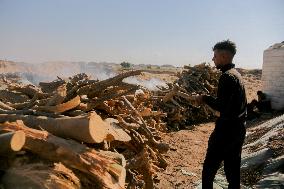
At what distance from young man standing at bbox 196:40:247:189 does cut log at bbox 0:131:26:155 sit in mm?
2360

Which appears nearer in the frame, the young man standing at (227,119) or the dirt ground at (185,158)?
the young man standing at (227,119)

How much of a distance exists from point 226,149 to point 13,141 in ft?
8.44

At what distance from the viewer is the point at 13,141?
3.00 m

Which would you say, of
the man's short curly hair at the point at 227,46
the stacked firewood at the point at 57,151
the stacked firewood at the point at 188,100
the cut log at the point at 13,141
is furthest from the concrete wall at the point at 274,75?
the cut log at the point at 13,141

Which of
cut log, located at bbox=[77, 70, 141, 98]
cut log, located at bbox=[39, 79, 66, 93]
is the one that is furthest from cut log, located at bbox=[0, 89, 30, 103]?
cut log, located at bbox=[77, 70, 141, 98]

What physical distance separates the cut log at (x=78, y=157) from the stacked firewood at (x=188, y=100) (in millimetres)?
8333

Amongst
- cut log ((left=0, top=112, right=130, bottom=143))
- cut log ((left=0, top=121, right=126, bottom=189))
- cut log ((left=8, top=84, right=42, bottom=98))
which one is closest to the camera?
cut log ((left=0, top=121, right=126, bottom=189))

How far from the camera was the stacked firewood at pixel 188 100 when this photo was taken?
1314 centimetres

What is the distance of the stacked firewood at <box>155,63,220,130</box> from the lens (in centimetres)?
1314

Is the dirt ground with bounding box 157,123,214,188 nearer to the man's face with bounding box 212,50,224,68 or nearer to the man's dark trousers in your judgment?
the man's dark trousers

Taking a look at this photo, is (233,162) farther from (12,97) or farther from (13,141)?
(12,97)

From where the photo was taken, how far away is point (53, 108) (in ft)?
13.1

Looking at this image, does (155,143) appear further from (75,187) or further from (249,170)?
(75,187)

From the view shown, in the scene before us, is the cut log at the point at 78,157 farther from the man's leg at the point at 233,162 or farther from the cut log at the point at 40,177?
the man's leg at the point at 233,162
